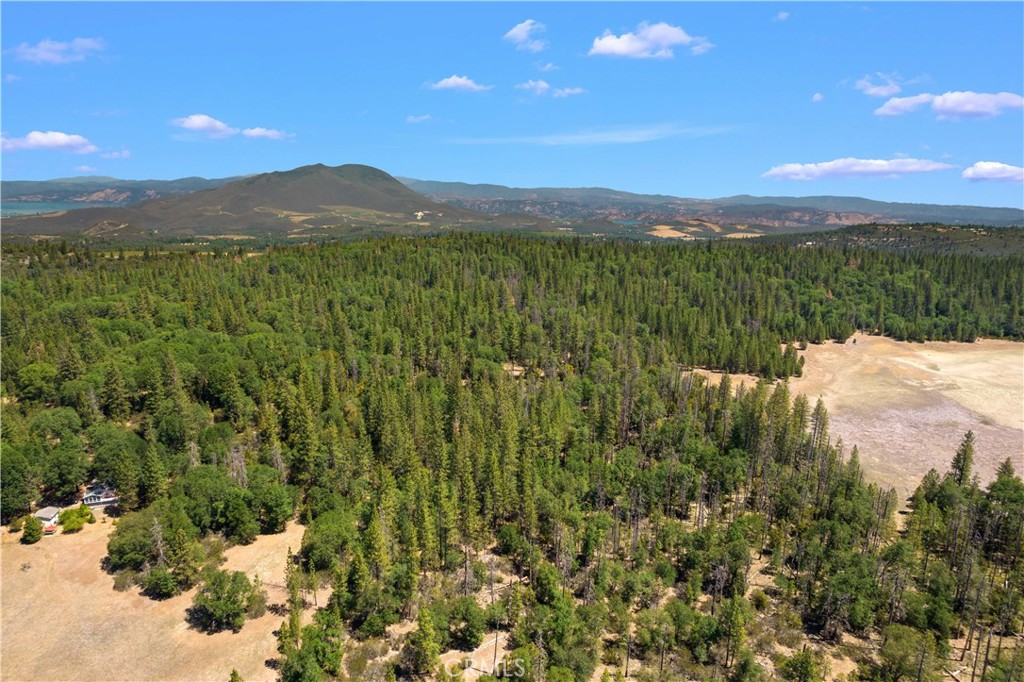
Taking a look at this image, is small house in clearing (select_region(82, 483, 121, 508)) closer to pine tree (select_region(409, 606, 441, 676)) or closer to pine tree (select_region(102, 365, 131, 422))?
pine tree (select_region(102, 365, 131, 422))

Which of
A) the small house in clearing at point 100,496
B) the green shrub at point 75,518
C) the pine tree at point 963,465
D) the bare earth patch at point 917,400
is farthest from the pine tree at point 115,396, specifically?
the pine tree at point 963,465

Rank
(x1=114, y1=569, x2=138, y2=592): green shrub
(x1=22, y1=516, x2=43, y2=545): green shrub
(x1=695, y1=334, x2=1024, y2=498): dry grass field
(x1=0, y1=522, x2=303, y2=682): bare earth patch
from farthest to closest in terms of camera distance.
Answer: (x1=695, y1=334, x2=1024, y2=498): dry grass field < (x1=22, y1=516, x2=43, y2=545): green shrub < (x1=114, y1=569, x2=138, y2=592): green shrub < (x1=0, y1=522, x2=303, y2=682): bare earth patch

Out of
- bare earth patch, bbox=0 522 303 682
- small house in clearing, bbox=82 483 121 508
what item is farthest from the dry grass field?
small house in clearing, bbox=82 483 121 508

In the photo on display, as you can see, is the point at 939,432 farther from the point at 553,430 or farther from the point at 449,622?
the point at 449,622

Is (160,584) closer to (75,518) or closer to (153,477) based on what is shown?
(153,477)

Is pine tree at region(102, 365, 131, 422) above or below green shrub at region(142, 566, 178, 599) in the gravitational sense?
above

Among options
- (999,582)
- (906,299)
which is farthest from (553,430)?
(906,299)

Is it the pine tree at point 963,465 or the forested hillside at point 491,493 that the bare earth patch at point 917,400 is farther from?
the forested hillside at point 491,493

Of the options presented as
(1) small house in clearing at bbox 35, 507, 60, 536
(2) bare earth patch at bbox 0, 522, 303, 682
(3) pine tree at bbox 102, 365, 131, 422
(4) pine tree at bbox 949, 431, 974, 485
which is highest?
(3) pine tree at bbox 102, 365, 131, 422
